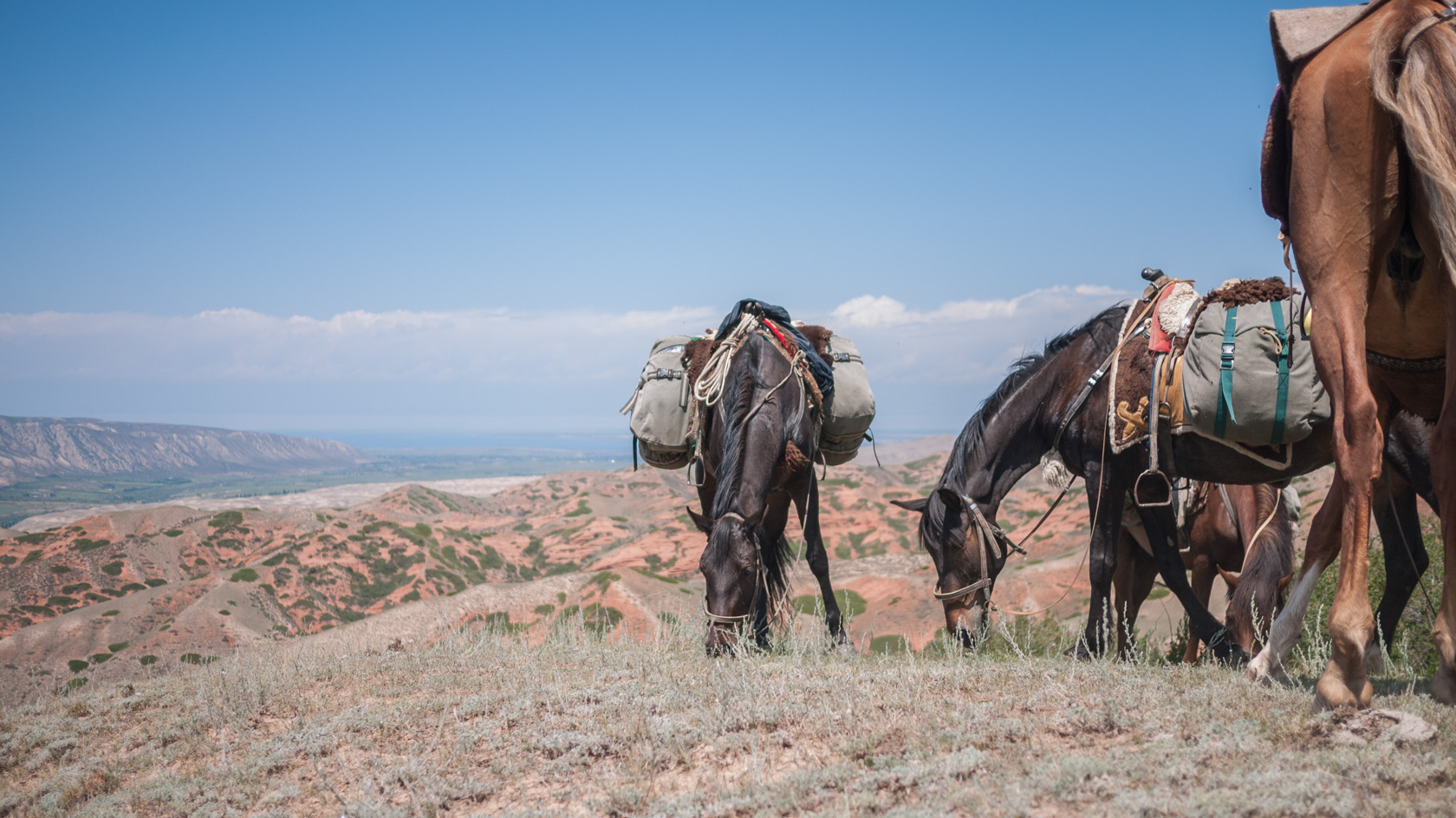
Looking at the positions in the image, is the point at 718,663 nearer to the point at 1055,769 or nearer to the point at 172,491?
the point at 1055,769

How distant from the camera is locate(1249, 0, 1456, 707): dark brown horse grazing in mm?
2738

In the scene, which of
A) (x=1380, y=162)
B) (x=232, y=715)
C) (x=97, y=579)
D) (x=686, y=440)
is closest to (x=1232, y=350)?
(x=1380, y=162)

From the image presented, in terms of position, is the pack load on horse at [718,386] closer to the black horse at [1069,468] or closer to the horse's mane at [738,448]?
the horse's mane at [738,448]

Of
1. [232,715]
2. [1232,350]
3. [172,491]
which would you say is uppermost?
[1232,350]

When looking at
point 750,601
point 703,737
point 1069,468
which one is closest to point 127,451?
point 750,601

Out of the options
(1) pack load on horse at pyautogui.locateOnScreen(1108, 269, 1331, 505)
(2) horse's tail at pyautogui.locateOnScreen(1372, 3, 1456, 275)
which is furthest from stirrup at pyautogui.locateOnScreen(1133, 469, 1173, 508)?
(2) horse's tail at pyautogui.locateOnScreen(1372, 3, 1456, 275)

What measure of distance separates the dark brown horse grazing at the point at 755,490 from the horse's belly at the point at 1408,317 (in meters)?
3.55

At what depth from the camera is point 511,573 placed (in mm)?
26281

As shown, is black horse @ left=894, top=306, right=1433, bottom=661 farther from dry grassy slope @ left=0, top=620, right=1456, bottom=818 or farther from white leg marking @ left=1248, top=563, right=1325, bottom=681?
white leg marking @ left=1248, top=563, right=1325, bottom=681

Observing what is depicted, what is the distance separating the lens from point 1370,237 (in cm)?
292

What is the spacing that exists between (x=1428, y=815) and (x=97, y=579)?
91.5 feet

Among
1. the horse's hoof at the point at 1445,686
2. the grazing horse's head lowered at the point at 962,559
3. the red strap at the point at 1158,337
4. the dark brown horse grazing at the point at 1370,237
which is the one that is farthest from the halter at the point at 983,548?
the horse's hoof at the point at 1445,686

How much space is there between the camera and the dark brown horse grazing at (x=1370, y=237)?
274 centimetres

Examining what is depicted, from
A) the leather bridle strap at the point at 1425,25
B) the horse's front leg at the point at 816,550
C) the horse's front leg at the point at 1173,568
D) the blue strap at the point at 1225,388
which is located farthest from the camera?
the horse's front leg at the point at 816,550
